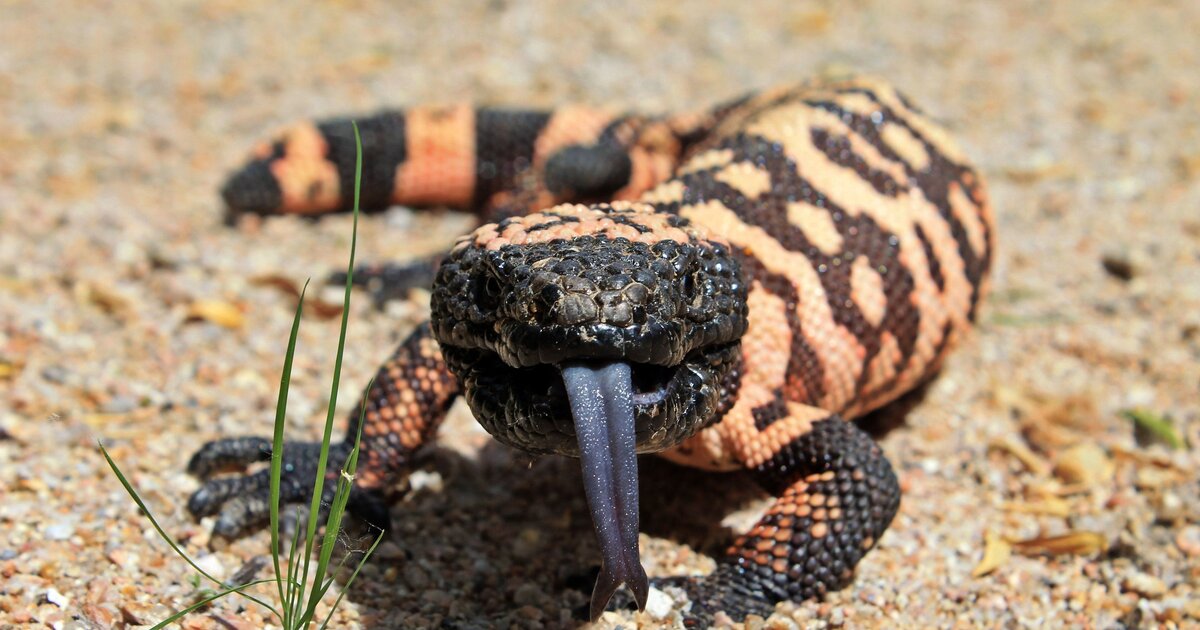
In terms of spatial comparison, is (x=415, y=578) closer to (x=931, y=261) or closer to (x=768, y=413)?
(x=768, y=413)

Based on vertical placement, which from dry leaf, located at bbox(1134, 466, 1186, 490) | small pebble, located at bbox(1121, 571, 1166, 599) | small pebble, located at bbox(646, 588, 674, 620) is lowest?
small pebble, located at bbox(646, 588, 674, 620)

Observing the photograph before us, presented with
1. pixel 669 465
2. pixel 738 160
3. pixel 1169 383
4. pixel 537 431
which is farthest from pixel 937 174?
pixel 537 431

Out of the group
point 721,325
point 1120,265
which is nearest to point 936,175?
point 1120,265

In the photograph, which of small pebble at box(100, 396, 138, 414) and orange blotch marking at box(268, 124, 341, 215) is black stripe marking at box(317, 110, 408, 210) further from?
small pebble at box(100, 396, 138, 414)

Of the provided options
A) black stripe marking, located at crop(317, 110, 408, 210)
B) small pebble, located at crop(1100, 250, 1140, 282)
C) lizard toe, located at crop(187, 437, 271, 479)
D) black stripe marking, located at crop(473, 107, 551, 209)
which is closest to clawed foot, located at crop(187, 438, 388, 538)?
lizard toe, located at crop(187, 437, 271, 479)

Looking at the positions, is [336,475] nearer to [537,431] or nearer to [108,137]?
[537,431]

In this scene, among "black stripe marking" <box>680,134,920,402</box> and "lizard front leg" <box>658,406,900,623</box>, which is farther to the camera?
"black stripe marking" <box>680,134,920,402</box>
